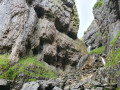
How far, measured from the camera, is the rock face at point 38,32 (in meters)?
23.7

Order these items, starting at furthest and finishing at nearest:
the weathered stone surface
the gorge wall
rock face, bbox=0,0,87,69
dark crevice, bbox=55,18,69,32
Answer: dark crevice, bbox=55,18,69,32, rock face, bbox=0,0,87,69, the weathered stone surface, the gorge wall

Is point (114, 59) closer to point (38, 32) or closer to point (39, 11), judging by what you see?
point (38, 32)

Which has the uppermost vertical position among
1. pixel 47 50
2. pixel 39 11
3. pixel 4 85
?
pixel 39 11

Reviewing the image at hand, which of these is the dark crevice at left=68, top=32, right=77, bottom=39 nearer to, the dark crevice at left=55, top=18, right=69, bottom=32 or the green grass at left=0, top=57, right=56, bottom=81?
the dark crevice at left=55, top=18, right=69, bottom=32

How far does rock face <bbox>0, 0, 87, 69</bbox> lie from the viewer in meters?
23.7

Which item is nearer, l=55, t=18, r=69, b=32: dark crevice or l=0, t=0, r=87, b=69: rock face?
l=0, t=0, r=87, b=69: rock face

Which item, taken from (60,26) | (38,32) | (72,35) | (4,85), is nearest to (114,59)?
(4,85)

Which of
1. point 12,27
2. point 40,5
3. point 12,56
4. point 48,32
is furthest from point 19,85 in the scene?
point 40,5

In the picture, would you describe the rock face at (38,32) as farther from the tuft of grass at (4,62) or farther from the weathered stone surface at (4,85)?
the weathered stone surface at (4,85)

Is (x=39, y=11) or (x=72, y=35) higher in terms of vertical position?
(x=39, y=11)

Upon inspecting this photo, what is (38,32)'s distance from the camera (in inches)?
1142

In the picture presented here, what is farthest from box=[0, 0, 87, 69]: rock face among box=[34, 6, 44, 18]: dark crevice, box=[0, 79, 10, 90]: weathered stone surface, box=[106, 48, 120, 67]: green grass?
box=[106, 48, 120, 67]: green grass

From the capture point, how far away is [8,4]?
28.4 meters

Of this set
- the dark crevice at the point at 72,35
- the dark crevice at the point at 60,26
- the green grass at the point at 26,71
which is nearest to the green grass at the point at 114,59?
the green grass at the point at 26,71
